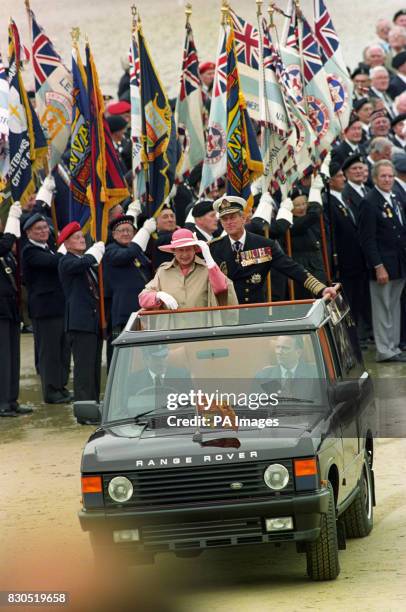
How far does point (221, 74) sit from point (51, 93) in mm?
2021

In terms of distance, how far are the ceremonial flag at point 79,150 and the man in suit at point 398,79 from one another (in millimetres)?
8086

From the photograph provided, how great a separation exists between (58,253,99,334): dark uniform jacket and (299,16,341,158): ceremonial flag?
3.93m

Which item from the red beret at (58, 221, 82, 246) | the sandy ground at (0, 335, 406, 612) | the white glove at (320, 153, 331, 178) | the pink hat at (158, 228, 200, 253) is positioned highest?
the white glove at (320, 153, 331, 178)

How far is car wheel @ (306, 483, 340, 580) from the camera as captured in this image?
28.7 feet

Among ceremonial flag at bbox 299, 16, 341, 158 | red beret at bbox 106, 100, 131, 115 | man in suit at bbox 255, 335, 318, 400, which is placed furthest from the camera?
red beret at bbox 106, 100, 131, 115

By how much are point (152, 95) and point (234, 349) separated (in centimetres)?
745

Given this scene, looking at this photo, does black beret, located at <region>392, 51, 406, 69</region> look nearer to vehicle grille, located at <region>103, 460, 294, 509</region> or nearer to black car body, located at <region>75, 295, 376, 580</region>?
black car body, located at <region>75, 295, 376, 580</region>

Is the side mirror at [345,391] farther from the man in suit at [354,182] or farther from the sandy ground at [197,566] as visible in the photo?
the man in suit at [354,182]

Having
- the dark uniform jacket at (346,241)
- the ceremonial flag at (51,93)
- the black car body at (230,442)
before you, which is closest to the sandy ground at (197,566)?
the black car body at (230,442)

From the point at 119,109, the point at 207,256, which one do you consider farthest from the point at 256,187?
the point at 207,256

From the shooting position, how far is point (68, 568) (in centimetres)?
973

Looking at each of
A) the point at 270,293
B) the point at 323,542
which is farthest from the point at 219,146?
the point at 323,542

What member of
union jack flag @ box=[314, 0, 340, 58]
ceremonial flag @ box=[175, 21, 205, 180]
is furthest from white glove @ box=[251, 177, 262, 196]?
union jack flag @ box=[314, 0, 340, 58]

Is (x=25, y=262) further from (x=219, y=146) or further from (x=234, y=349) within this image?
(x=234, y=349)
